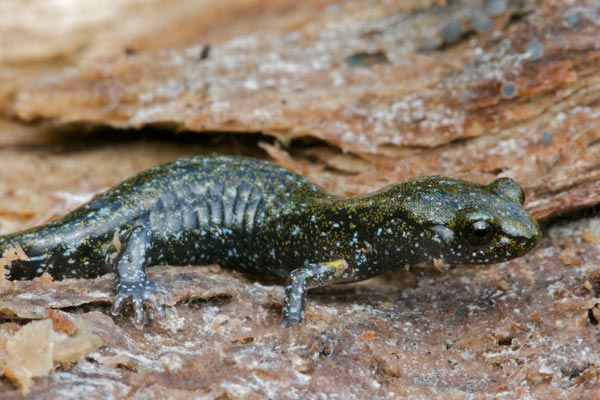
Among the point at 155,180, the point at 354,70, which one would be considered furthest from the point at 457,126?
the point at 155,180

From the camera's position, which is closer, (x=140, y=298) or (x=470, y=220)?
(x=140, y=298)

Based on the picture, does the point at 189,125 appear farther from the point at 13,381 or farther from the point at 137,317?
the point at 13,381

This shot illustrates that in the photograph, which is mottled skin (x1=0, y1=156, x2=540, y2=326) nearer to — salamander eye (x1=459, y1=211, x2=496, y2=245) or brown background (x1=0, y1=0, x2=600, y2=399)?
salamander eye (x1=459, y1=211, x2=496, y2=245)

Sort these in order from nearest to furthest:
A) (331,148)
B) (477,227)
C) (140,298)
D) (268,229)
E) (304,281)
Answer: (140,298) < (477,227) < (304,281) < (268,229) < (331,148)

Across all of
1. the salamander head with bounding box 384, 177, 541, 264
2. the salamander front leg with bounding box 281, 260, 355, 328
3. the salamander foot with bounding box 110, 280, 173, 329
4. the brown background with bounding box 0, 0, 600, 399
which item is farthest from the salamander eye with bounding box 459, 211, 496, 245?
the salamander foot with bounding box 110, 280, 173, 329

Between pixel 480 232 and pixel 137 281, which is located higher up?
pixel 137 281

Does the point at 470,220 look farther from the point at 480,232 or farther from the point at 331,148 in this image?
the point at 331,148

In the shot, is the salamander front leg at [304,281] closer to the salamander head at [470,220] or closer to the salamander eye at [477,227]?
the salamander head at [470,220]

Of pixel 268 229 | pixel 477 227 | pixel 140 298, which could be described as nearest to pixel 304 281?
pixel 268 229
